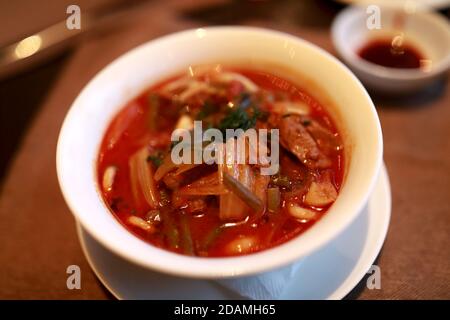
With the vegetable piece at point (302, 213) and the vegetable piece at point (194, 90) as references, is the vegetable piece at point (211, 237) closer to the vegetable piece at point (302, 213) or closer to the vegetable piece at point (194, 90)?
the vegetable piece at point (302, 213)

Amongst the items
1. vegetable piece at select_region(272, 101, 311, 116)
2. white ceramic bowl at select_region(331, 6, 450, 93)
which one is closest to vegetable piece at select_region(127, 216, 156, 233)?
vegetable piece at select_region(272, 101, 311, 116)

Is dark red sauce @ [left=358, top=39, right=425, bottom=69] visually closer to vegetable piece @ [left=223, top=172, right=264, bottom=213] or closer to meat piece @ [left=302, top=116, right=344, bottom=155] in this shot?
meat piece @ [left=302, top=116, right=344, bottom=155]

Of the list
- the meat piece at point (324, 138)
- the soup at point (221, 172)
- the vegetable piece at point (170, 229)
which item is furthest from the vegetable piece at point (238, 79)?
the vegetable piece at point (170, 229)

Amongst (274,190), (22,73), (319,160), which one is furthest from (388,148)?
(22,73)

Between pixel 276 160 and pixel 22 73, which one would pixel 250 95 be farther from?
pixel 22 73

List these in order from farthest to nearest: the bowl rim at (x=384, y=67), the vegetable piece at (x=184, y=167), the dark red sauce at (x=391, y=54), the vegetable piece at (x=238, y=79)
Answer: the dark red sauce at (x=391, y=54) < the bowl rim at (x=384, y=67) < the vegetable piece at (x=238, y=79) < the vegetable piece at (x=184, y=167)

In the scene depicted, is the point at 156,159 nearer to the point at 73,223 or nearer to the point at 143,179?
the point at 143,179
